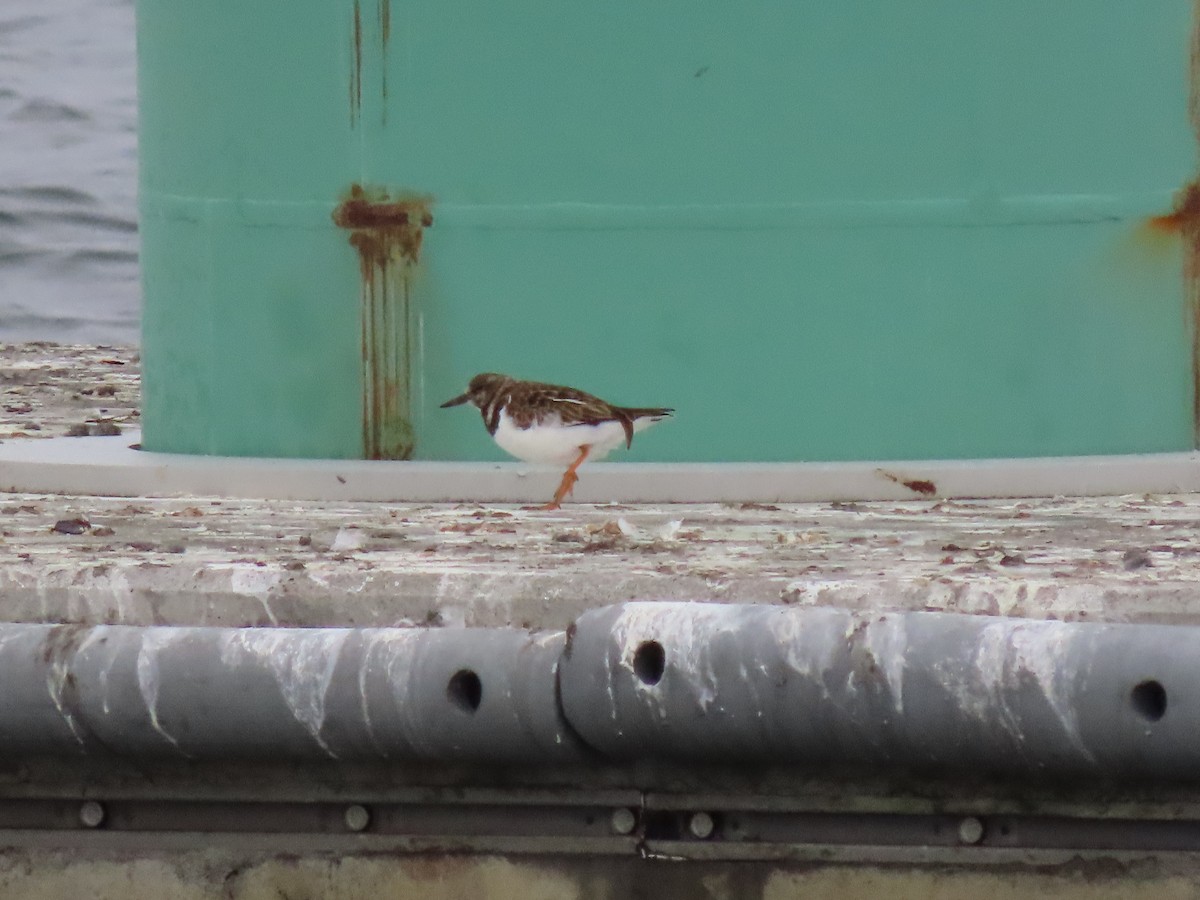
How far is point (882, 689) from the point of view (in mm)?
4562

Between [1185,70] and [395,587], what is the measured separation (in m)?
3.39

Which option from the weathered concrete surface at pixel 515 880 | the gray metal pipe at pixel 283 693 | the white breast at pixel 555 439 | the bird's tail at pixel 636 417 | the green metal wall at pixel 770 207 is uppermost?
the green metal wall at pixel 770 207

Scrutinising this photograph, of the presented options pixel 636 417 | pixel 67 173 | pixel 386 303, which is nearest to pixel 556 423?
pixel 636 417

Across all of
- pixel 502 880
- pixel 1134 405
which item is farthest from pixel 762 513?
pixel 502 880

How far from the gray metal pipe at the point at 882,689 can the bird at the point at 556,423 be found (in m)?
1.88

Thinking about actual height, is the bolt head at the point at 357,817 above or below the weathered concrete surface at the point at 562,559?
below

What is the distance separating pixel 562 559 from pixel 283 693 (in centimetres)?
99

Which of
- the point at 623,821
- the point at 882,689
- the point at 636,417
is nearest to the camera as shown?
the point at 882,689

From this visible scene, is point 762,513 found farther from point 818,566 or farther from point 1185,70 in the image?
point 1185,70

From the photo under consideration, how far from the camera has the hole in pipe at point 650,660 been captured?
4.70m

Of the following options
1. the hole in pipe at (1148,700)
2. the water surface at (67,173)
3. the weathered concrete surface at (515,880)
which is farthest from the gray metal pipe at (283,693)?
the water surface at (67,173)

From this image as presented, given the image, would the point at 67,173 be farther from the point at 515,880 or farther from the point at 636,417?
the point at 515,880

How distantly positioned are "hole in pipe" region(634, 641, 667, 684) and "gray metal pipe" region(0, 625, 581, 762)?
162 mm

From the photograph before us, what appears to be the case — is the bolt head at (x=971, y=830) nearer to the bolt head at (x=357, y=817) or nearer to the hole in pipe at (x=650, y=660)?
the hole in pipe at (x=650, y=660)
